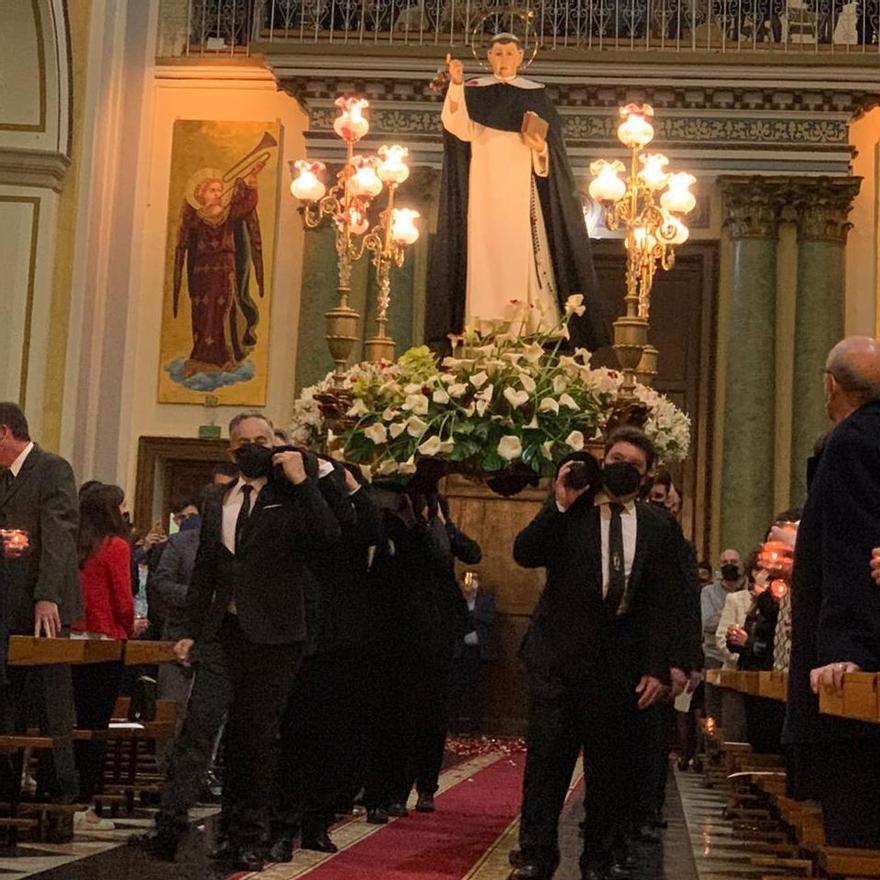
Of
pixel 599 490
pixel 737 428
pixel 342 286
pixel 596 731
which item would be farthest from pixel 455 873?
pixel 737 428

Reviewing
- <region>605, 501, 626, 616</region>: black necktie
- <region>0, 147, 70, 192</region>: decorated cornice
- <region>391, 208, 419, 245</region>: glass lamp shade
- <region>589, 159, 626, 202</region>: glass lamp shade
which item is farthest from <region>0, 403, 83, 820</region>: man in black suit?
<region>0, 147, 70, 192</region>: decorated cornice

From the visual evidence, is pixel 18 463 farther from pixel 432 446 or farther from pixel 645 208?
pixel 645 208

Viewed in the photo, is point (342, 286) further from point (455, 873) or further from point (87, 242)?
point (87, 242)

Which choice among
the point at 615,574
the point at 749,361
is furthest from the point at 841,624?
the point at 749,361

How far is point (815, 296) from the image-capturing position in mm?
17000

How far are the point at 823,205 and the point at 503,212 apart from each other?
778 cm

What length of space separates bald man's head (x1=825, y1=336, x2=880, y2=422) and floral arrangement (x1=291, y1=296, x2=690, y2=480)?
3.15m

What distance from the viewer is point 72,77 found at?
16328 millimetres

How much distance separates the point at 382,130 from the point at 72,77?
2982 mm

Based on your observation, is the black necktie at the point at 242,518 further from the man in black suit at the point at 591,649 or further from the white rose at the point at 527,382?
the white rose at the point at 527,382

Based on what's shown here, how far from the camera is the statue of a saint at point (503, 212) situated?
9.99 metres

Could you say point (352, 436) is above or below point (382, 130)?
below

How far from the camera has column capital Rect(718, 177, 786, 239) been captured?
1705 cm

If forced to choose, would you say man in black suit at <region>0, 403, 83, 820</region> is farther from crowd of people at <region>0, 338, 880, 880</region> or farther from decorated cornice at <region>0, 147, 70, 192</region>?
decorated cornice at <region>0, 147, 70, 192</region>
